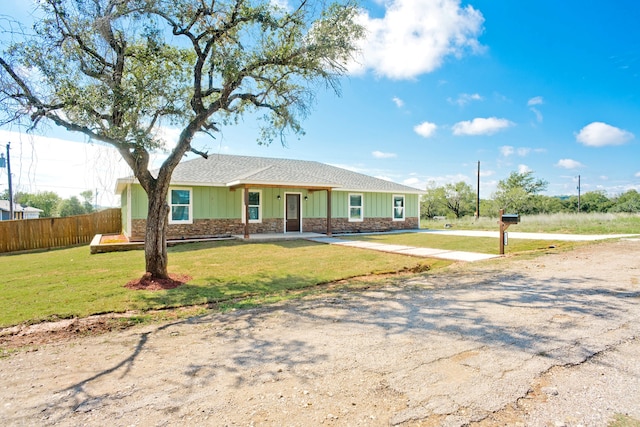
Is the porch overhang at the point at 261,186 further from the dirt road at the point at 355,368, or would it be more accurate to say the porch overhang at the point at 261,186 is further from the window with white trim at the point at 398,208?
→ the dirt road at the point at 355,368

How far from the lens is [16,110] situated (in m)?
6.15

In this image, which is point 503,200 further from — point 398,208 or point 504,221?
point 504,221

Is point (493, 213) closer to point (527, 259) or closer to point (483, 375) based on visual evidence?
point (527, 259)

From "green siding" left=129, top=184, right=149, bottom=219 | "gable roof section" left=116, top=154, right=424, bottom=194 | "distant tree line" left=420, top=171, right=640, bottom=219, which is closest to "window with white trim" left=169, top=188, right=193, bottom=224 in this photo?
"gable roof section" left=116, top=154, right=424, bottom=194

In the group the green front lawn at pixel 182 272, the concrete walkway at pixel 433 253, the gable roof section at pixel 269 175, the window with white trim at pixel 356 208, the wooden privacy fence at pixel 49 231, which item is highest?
the gable roof section at pixel 269 175

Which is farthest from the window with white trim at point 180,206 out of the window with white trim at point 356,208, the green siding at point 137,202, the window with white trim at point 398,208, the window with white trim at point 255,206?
the window with white trim at point 398,208

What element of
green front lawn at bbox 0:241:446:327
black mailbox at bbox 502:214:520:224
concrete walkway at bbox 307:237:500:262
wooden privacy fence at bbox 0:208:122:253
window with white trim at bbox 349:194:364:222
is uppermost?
window with white trim at bbox 349:194:364:222

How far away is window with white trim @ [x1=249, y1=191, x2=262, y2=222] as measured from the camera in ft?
53.3

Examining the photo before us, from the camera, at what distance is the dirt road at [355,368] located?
237cm

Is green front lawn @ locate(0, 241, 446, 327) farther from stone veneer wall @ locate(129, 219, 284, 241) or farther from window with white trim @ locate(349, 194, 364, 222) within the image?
window with white trim @ locate(349, 194, 364, 222)

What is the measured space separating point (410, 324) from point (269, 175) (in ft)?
40.3

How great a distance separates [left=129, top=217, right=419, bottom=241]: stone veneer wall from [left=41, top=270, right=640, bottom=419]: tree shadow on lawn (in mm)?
8703

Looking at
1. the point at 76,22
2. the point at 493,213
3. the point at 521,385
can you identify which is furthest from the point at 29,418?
the point at 493,213

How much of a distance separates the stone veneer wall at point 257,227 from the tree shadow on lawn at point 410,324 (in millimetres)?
8703
